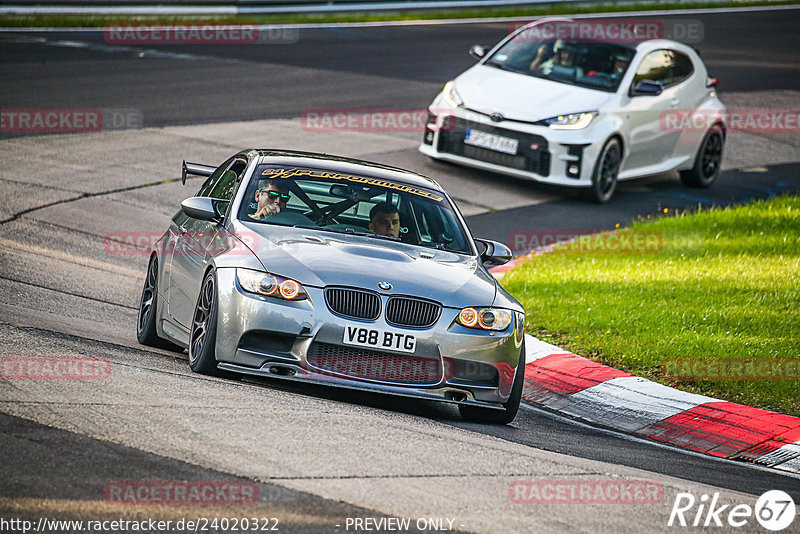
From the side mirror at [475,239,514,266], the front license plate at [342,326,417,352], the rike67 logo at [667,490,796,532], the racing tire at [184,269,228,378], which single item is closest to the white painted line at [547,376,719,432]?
the side mirror at [475,239,514,266]

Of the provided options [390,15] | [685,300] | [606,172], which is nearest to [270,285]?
Answer: [685,300]

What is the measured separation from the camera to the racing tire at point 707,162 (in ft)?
58.4

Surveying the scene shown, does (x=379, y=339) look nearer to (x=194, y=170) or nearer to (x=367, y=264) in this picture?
(x=367, y=264)

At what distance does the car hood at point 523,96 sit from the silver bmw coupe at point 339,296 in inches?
283

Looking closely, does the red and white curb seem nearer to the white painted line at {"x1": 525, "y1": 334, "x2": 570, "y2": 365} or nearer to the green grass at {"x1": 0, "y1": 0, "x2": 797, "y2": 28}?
the white painted line at {"x1": 525, "y1": 334, "x2": 570, "y2": 365}

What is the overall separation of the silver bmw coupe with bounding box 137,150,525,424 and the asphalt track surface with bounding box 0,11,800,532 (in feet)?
0.68

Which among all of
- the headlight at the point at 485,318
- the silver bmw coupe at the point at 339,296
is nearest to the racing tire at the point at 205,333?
the silver bmw coupe at the point at 339,296

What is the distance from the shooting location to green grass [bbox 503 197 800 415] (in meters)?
9.31

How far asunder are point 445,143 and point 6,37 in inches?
438

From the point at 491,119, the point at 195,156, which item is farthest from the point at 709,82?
the point at 195,156

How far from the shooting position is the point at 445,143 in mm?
15977

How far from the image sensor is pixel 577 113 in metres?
15.6

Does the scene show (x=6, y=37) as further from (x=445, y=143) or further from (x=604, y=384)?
(x=604, y=384)

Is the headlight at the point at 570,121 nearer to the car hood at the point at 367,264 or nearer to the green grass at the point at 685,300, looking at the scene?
the green grass at the point at 685,300
